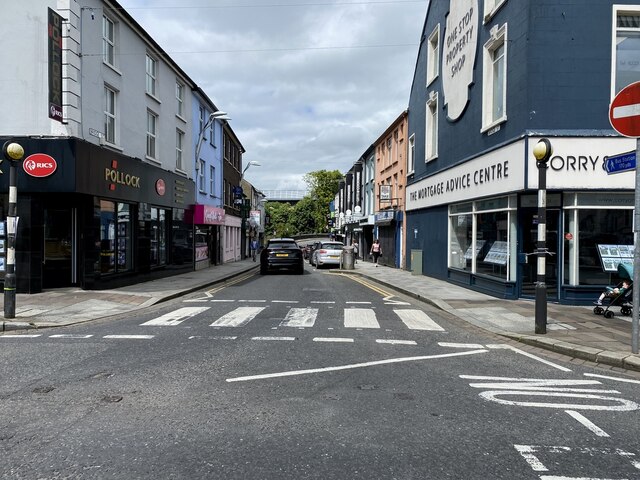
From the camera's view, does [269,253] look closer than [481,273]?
No

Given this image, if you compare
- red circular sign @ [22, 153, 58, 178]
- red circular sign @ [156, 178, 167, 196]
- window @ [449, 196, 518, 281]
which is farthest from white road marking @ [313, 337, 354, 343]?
red circular sign @ [156, 178, 167, 196]

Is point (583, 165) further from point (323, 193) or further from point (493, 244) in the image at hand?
point (323, 193)

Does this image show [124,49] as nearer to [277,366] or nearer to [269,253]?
[269,253]

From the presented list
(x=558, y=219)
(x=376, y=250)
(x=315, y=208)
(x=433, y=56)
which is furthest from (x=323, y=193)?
(x=558, y=219)

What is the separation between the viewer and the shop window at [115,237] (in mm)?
14414

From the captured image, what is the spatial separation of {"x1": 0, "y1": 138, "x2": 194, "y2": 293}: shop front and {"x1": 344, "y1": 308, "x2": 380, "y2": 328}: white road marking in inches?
303

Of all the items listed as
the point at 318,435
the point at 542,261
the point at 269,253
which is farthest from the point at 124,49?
the point at 318,435

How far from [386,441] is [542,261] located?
5.68 meters

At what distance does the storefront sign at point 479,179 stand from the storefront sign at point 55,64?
11470mm

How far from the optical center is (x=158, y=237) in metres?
19.2

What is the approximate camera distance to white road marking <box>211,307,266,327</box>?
913cm

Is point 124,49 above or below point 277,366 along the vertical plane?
above

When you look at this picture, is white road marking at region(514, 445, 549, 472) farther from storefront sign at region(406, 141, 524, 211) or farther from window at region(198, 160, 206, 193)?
window at region(198, 160, 206, 193)

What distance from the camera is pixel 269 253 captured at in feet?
76.1
